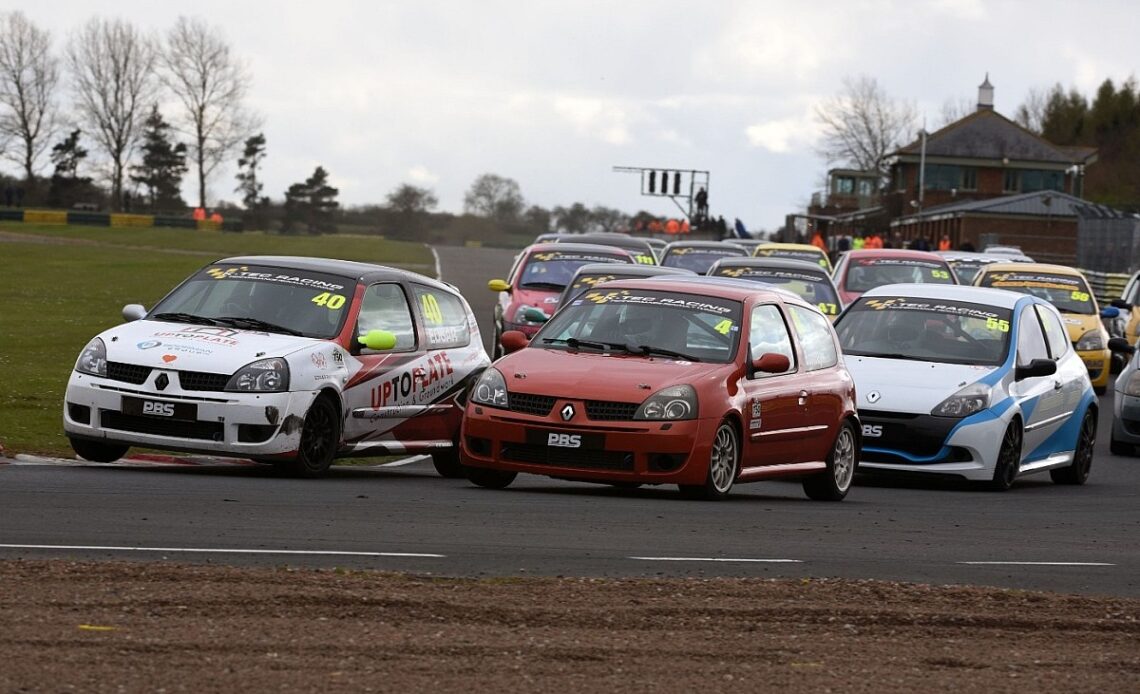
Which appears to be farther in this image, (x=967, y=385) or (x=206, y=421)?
(x=967, y=385)

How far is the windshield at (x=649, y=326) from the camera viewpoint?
42.8 feet

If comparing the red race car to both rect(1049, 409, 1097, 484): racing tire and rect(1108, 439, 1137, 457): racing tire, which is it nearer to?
rect(1049, 409, 1097, 484): racing tire

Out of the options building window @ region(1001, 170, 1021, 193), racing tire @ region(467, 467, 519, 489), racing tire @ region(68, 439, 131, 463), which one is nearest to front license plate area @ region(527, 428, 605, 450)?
racing tire @ region(467, 467, 519, 489)

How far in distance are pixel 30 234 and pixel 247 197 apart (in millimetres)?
71988

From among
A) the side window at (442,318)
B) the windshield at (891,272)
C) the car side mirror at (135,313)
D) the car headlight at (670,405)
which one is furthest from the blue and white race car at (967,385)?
the windshield at (891,272)

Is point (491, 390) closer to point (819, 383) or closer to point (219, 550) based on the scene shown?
point (819, 383)

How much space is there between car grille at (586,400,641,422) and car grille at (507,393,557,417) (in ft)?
0.80

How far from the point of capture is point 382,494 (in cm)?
1215

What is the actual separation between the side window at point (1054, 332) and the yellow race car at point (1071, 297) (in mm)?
9285

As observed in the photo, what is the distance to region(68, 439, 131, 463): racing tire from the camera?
13.3m

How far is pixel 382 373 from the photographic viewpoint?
14.0 m

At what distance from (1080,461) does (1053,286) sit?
39.0ft

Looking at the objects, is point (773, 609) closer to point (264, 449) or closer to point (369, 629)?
point (369, 629)

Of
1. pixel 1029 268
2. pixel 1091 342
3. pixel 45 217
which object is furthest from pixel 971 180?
pixel 1091 342
